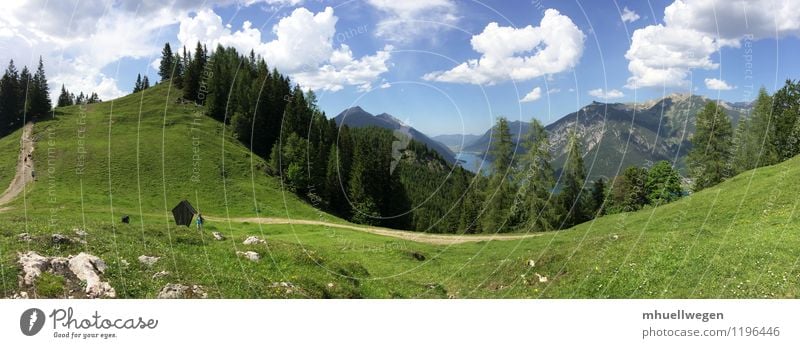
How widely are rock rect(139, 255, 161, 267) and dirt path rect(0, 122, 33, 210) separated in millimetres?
47699

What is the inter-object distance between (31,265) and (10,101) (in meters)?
66.3

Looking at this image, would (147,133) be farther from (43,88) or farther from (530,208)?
(530,208)

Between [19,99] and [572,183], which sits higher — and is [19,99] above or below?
above

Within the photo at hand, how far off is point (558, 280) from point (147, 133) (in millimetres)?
82368

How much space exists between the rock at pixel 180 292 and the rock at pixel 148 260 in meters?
1.53

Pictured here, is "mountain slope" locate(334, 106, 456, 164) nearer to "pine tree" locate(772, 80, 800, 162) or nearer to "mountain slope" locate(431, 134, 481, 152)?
"mountain slope" locate(431, 134, 481, 152)

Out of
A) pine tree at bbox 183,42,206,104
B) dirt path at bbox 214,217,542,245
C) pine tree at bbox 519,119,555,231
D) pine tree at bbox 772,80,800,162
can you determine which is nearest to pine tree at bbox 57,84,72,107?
pine tree at bbox 183,42,206,104

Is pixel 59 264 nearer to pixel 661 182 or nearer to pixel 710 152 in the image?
pixel 661 182

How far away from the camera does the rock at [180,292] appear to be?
12.3 m

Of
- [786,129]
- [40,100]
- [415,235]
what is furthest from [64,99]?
[786,129]

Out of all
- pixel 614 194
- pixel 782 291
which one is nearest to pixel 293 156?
pixel 614 194

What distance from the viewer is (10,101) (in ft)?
205

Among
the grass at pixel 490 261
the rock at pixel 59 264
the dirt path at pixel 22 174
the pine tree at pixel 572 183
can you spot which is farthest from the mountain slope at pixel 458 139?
the dirt path at pixel 22 174
